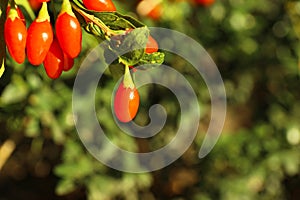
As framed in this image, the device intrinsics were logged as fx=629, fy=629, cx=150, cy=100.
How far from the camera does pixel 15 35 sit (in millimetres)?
1013

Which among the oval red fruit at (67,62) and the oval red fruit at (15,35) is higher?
the oval red fruit at (15,35)

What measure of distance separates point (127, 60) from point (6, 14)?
0.76 ft

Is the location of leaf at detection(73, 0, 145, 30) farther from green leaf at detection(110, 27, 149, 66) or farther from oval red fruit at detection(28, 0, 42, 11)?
oval red fruit at detection(28, 0, 42, 11)

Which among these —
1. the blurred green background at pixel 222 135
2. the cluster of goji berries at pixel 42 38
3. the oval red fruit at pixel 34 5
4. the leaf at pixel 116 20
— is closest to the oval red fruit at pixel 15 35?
the cluster of goji berries at pixel 42 38

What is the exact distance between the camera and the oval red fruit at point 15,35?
1012mm

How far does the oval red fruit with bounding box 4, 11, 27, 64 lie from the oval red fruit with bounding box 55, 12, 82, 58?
0.06 metres

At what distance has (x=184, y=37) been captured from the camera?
231 centimetres

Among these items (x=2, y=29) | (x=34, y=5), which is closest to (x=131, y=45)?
(x=2, y=29)

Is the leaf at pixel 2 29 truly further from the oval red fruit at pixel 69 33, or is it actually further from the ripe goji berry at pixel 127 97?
the ripe goji berry at pixel 127 97

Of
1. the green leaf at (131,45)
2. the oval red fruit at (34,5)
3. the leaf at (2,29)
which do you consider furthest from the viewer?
the oval red fruit at (34,5)

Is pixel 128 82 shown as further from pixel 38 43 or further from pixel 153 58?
pixel 38 43

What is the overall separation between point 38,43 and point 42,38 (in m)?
0.01

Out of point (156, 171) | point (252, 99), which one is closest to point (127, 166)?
point (156, 171)

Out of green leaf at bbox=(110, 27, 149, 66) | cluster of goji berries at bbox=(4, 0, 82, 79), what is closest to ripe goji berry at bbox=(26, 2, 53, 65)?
cluster of goji berries at bbox=(4, 0, 82, 79)
